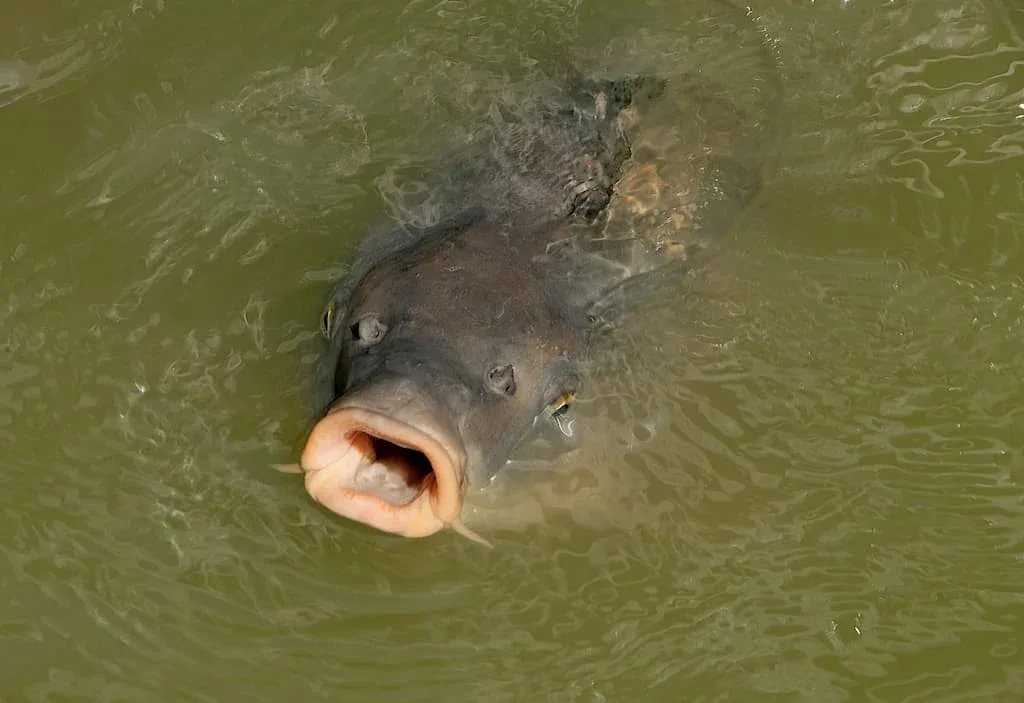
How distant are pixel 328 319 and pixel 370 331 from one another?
0.49 meters

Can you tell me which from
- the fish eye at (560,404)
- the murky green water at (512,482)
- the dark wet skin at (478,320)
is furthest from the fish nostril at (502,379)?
the murky green water at (512,482)

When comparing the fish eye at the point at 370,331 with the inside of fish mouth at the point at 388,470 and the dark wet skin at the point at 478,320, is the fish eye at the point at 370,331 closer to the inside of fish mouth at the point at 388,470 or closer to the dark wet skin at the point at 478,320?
the dark wet skin at the point at 478,320

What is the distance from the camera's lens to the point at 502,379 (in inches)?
151

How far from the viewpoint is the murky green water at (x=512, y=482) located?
152 inches

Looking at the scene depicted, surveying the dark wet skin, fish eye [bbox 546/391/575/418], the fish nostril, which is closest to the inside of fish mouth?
the dark wet skin

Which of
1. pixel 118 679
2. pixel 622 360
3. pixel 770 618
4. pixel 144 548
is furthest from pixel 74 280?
pixel 770 618

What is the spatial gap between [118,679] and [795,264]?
3.21m

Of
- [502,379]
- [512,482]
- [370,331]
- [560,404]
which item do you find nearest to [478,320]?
[502,379]

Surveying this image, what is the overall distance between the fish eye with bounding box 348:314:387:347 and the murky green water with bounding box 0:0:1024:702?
54 centimetres

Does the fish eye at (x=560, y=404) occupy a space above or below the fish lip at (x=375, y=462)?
below

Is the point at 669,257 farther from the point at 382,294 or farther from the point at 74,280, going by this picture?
the point at 74,280

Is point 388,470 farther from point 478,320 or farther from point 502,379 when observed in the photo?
point 478,320

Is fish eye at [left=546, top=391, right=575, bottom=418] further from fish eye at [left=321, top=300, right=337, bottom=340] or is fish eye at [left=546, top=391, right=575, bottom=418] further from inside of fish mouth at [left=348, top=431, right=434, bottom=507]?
fish eye at [left=321, top=300, right=337, bottom=340]

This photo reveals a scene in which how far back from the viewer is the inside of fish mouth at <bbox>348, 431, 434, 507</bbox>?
3549 mm
